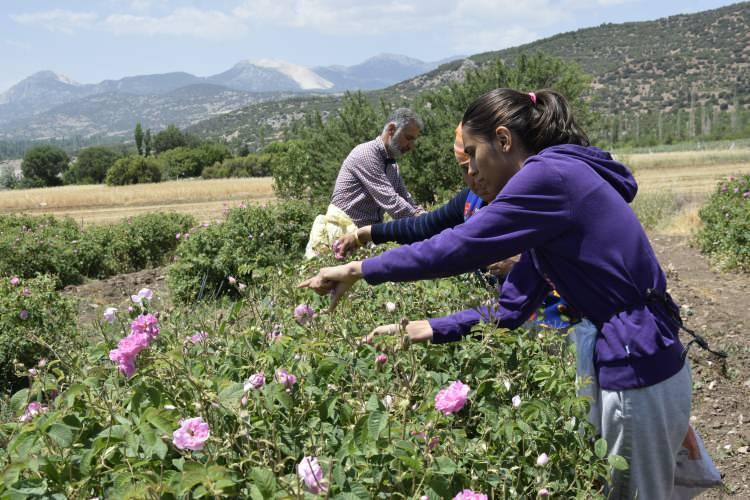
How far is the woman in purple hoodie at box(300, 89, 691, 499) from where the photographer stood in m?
1.62

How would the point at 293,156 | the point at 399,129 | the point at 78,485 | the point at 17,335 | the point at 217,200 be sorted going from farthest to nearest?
the point at 217,200 → the point at 293,156 → the point at 17,335 → the point at 399,129 → the point at 78,485

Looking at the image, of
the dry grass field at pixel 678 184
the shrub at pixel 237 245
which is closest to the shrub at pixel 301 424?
the shrub at pixel 237 245

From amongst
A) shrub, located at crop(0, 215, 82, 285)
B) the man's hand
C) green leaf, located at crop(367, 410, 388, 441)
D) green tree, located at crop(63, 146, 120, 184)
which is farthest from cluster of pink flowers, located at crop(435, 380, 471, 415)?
green tree, located at crop(63, 146, 120, 184)

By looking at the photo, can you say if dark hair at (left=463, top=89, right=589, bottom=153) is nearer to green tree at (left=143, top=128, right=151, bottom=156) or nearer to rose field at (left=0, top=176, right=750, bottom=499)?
rose field at (left=0, top=176, right=750, bottom=499)

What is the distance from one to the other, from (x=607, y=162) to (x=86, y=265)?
1103 centimetres

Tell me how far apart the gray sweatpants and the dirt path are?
1.27ft

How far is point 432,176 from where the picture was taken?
14.0 metres

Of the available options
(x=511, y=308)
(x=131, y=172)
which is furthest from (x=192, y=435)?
(x=131, y=172)

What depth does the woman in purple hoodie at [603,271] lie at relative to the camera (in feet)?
5.31

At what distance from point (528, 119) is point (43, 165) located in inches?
4227

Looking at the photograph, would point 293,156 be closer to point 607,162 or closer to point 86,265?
point 86,265

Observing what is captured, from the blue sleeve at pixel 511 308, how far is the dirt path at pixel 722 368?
1.95 feet

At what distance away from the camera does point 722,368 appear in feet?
6.66

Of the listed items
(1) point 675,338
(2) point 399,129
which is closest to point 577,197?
(1) point 675,338
